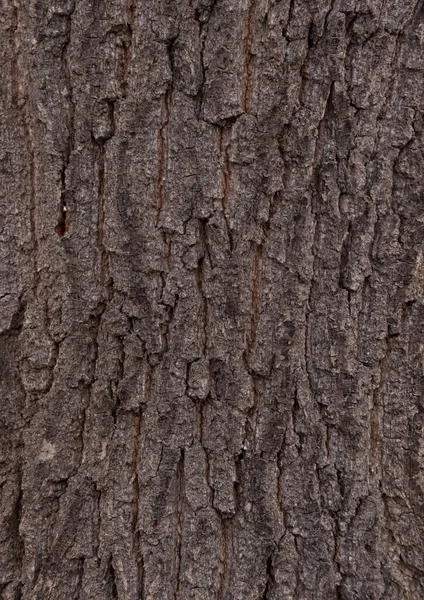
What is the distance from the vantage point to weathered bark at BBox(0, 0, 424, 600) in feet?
4.68

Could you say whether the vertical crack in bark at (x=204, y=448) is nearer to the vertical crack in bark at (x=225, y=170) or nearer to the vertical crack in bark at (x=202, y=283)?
the vertical crack in bark at (x=202, y=283)

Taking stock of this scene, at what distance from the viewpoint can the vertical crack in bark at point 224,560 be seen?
150 cm

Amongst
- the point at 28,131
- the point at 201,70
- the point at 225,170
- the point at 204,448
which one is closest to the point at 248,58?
the point at 201,70

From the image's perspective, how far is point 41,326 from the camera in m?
1.51

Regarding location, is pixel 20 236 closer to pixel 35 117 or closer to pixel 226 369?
pixel 35 117

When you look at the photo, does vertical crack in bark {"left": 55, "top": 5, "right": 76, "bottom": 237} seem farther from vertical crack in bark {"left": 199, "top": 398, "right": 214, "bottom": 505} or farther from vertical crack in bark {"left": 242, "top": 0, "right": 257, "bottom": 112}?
vertical crack in bark {"left": 199, "top": 398, "right": 214, "bottom": 505}

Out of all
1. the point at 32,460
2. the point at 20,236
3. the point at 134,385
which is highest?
the point at 20,236

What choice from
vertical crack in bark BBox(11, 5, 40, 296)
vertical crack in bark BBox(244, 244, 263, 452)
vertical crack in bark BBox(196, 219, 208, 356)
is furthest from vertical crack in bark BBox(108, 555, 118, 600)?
vertical crack in bark BBox(11, 5, 40, 296)

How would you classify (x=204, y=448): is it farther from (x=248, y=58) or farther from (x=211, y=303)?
(x=248, y=58)

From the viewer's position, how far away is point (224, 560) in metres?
1.51

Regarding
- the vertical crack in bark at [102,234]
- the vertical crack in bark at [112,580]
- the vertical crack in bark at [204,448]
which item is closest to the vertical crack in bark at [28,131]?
the vertical crack in bark at [102,234]

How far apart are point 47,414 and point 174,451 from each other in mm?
358

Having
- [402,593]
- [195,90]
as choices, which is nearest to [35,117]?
[195,90]

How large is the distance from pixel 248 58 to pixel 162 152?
32 cm
